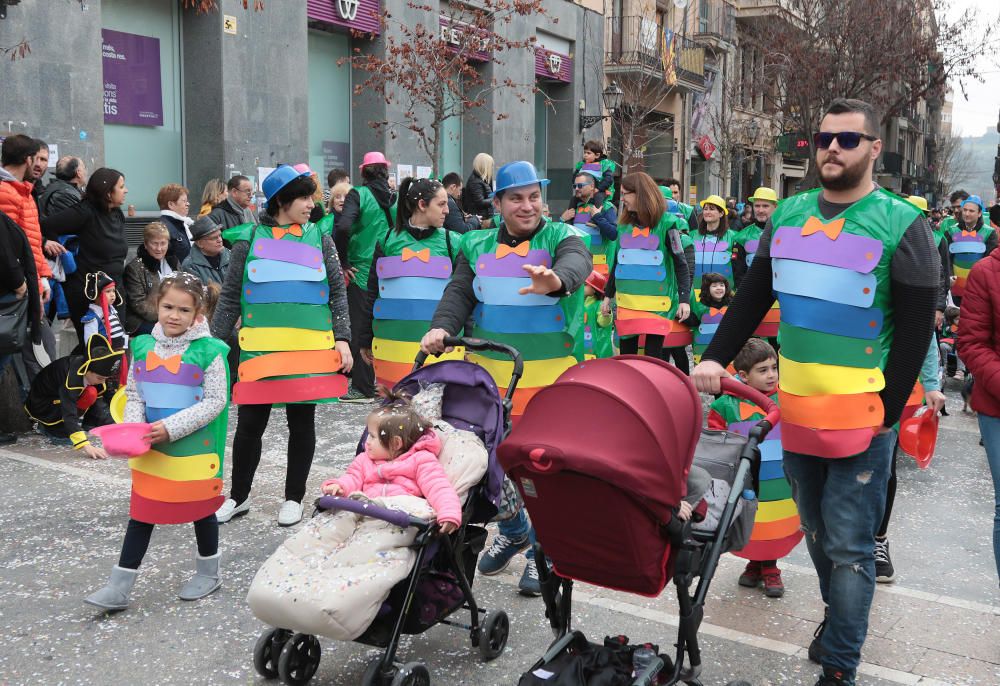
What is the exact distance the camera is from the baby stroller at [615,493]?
2992mm

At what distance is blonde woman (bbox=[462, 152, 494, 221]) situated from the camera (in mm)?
11250

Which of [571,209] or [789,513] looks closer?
[789,513]

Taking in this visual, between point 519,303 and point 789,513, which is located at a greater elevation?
point 519,303

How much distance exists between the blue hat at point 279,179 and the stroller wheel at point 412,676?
297 centimetres

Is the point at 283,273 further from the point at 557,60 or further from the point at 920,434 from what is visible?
the point at 557,60

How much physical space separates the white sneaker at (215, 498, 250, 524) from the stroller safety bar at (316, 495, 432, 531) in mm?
2365

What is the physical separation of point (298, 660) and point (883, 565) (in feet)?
9.85

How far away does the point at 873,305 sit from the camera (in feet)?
11.9

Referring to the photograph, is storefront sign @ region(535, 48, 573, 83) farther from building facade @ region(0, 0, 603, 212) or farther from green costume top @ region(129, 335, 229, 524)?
green costume top @ region(129, 335, 229, 524)

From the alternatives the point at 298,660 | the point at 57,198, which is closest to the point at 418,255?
the point at 298,660

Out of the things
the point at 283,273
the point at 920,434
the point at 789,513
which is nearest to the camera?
the point at 920,434

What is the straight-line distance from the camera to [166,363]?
15.3ft

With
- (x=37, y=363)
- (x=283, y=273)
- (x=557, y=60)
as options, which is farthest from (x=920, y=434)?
(x=557, y=60)

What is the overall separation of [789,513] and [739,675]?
1132mm
